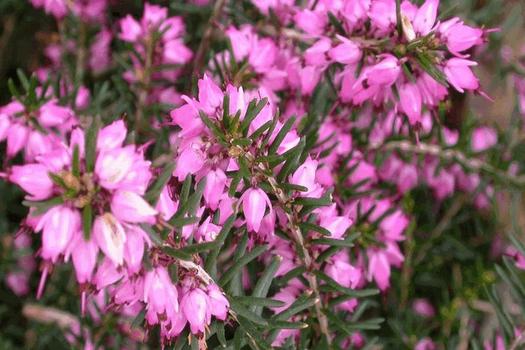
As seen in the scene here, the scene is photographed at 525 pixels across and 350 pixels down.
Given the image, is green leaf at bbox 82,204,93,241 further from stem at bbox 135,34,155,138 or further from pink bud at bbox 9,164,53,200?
stem at bbox 135,34,155,138

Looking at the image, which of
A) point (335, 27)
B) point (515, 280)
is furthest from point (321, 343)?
point (335, 27)

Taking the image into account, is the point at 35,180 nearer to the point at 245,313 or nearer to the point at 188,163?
the point at 188,163

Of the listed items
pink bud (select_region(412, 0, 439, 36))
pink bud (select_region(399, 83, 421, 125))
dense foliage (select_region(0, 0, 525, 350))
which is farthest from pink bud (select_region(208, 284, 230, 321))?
pink bud (select_region(412, 0, 439, 36))

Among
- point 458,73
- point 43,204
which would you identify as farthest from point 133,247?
point 458,73

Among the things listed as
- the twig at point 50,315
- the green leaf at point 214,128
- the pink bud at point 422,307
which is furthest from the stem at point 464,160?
the twig at point 50,315

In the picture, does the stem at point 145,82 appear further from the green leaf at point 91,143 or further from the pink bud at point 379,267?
the green leaf at point 91,143

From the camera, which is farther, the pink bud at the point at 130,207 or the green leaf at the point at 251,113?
the green leaf at the point at 251,113
